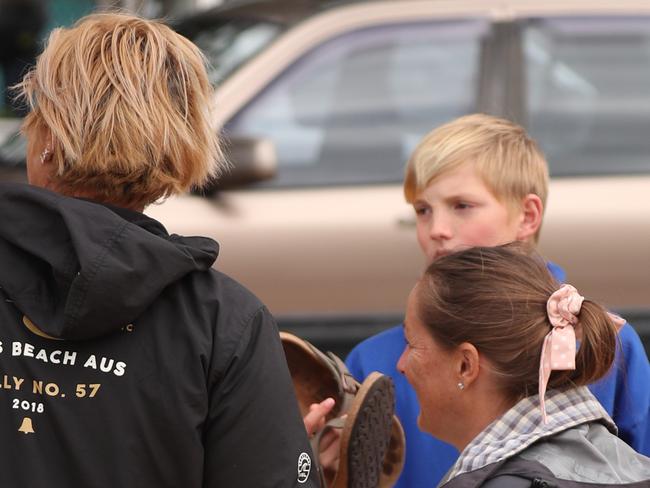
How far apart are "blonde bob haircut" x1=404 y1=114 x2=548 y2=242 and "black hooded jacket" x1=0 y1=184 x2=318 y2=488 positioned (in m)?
1.18

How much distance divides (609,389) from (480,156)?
2.28ft

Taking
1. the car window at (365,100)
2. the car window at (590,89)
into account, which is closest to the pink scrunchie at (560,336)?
the car window at (365,100)

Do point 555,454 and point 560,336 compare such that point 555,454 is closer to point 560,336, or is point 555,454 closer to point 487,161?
point 560,336

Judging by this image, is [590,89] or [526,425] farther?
[590,89]

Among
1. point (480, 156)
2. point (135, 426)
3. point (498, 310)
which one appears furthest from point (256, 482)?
point (480, 156)

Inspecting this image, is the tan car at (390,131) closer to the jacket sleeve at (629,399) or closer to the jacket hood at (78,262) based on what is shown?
the jacket sleeve at (629,399)

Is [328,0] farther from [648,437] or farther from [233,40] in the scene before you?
[648,437]

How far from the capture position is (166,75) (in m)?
2.07

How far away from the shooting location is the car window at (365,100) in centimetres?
499

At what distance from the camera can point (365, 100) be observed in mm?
5055

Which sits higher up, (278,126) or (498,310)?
(498,310)

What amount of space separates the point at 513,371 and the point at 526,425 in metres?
0.10

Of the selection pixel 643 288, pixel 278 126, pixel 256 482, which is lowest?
pixel 643 288

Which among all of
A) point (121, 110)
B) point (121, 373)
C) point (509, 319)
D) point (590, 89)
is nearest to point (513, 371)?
point (509, 319)
